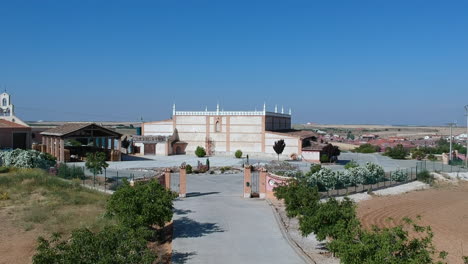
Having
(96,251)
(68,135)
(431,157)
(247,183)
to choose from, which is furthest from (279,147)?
(96,251)

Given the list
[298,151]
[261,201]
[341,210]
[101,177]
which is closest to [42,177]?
[101,177]

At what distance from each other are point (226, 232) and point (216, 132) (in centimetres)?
3990

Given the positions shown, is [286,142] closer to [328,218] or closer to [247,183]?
[247,183]

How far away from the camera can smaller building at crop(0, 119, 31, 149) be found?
4425 centimetres

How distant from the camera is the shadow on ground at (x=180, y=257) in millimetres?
14297

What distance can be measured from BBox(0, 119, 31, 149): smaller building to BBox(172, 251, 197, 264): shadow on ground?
3543 centimetres

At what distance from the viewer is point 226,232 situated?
1809cm

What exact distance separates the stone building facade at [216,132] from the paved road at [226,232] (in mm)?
27593

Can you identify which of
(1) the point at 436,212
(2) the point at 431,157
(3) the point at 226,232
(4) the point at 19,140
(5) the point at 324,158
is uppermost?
(4) the point at 19,140

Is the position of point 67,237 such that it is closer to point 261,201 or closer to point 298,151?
point 261,201

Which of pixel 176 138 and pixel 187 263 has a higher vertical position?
pixel 176 138

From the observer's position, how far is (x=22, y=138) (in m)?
46.7

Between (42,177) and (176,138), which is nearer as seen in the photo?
(42,177)

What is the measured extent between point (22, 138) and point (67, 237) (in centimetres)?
3383
